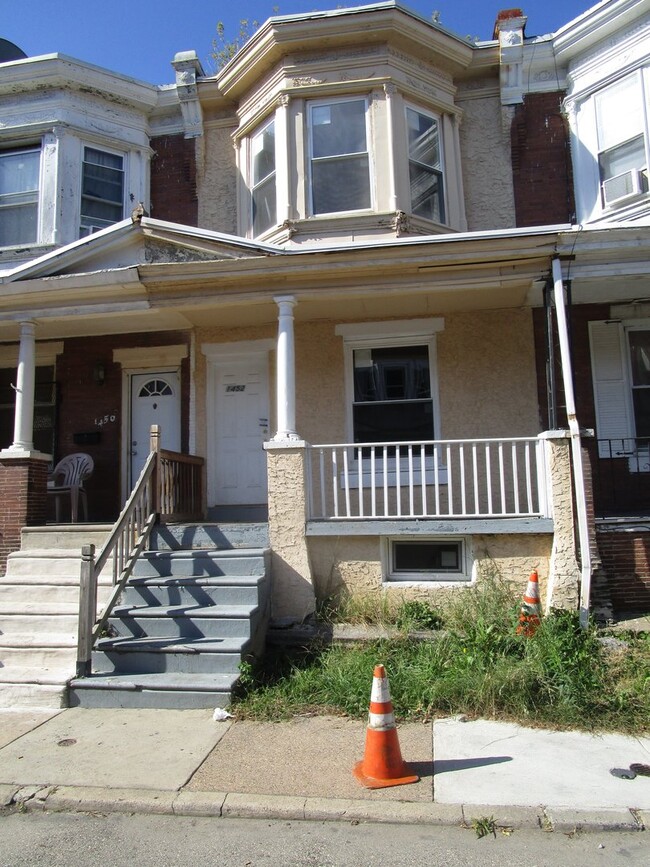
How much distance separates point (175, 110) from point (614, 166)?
22.2 feet

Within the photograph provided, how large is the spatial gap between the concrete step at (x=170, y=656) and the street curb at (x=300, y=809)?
1.69 meters

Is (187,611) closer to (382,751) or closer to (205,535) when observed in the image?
(205,535)

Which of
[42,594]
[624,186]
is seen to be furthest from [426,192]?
[42,594]

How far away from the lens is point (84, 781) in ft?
13.1

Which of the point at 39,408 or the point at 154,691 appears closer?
the point at 154,691

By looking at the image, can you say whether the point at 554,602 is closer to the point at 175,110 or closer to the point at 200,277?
the point at 200,277

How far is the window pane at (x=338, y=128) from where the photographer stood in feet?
30.3

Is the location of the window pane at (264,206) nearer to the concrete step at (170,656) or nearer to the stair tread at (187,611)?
the stair tread at (187,611)

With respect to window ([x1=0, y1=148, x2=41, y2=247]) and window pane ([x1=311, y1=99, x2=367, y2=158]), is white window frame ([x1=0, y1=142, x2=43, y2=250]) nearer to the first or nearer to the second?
window ([x1=0, y1=148, x2=41, y2=247])

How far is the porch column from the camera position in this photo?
6.44 m

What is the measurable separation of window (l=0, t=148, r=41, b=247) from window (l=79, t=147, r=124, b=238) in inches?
28.8

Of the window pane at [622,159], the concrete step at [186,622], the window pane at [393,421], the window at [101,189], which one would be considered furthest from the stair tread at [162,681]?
the window pane at [622,159]

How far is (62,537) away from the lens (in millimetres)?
7504

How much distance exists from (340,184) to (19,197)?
5044 millimetres
